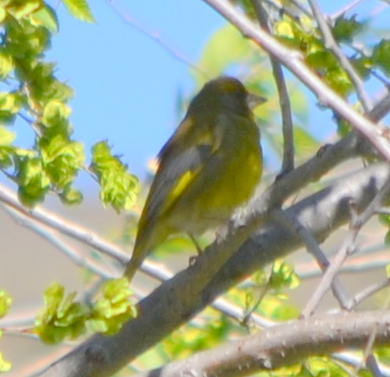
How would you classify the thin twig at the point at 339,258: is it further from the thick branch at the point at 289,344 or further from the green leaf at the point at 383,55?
the green leaf at the point at 383,55

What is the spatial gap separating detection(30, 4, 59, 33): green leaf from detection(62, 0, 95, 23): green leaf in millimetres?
36

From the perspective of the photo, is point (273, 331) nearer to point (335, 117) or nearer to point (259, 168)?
point (335, 117)

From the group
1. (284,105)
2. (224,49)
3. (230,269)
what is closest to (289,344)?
(284,105)

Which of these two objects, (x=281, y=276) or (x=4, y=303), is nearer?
(x=4, y=303)

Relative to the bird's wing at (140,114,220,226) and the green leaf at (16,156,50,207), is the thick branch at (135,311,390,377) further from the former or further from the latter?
the bird's wing at (140,114,220,226)

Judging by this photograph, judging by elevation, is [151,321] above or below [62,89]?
below

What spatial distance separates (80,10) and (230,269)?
3.72 feet

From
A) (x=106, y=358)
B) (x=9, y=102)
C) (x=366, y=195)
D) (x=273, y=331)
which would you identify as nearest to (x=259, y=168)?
(x=366, y=195)

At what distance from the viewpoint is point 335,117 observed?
9.46 feet

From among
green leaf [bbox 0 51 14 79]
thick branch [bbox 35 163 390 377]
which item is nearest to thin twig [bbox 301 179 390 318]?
thick branch [bbox 35 163 390 377]

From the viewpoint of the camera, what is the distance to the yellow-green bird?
440 cm

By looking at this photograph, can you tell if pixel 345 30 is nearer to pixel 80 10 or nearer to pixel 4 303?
pixel 80 10

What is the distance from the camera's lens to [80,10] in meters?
2.24

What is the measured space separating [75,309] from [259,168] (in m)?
2.63
